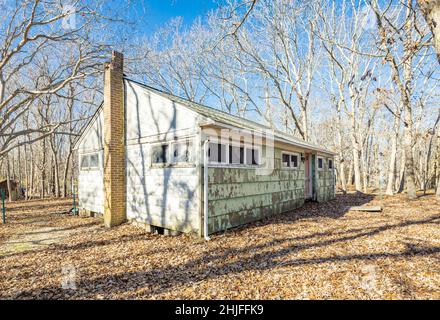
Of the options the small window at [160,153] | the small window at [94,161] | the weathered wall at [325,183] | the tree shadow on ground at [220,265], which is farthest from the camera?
the weathered wall at [325,183]

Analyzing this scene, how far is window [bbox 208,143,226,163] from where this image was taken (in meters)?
6.57

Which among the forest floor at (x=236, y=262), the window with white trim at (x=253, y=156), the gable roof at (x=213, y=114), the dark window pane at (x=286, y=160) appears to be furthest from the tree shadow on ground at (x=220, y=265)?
the dark window pane at (x=286, y=160)

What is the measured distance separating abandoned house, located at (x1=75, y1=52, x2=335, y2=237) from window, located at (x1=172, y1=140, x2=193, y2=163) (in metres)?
0.03

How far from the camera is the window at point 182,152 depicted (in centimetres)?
659

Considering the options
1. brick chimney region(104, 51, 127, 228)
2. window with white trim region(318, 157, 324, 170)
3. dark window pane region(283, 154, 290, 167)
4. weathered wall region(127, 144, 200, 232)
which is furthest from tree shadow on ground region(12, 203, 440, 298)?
window with white trim region(318, 157, 324, 170)

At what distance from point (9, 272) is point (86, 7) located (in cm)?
1031

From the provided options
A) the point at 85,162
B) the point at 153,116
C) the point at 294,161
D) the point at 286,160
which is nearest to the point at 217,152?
the point at 153,116

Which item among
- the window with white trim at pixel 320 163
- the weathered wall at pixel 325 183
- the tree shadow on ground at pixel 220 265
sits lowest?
the tree shadow on ground at pixel 220 265

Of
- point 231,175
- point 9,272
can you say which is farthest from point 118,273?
point 231,175

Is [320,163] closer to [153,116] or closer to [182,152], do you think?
[182,152]

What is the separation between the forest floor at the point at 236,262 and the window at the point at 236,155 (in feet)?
6.88

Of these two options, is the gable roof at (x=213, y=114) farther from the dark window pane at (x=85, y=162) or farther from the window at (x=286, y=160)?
the dark window pane at (x=85, y=162)

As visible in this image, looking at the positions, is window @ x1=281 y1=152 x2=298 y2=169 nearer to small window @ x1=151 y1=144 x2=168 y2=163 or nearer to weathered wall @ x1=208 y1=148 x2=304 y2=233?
weathered wall @ x1=208 y1=148 x2=304 y2=233

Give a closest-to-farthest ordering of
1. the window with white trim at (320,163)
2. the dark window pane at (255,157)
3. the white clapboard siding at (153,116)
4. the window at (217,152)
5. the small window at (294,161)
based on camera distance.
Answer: the window at (217,152), the white clapboard siding at (153,116), the dark window pane at (255,157), the small window at (294,161), the window with white trim at (320,163)
